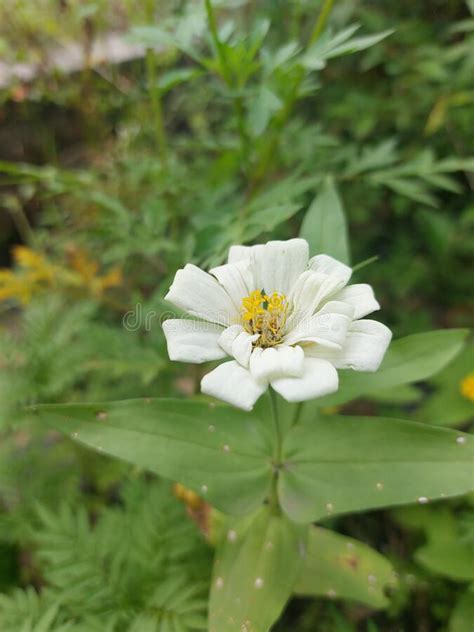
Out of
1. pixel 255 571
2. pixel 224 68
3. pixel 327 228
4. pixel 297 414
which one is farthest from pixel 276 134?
pixel 255 571

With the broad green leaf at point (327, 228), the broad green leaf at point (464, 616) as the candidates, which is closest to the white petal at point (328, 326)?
the broad green leaf at point (327, 228)

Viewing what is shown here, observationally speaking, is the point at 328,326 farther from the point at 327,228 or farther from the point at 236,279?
the point at 327,228

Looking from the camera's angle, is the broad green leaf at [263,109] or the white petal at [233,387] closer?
the white petal at [233,387]

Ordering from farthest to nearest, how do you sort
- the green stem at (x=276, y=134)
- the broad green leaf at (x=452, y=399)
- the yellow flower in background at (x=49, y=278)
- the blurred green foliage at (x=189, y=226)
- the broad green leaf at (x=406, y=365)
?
the yellow flower in background at (x=49, y=278) < the broad green leaf at (x=452, y=399) < the green stem at (x=276, y=134) < the blurred green foliage at (x=189, y=226) < the broad green leaf at (x=406, y=365)

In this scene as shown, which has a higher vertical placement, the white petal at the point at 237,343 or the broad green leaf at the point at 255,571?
the white petal at the point at 237,343

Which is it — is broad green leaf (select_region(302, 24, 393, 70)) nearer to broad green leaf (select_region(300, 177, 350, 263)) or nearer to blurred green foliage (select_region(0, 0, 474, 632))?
blurred green foliage (select_region(0, 0, 474, 632))

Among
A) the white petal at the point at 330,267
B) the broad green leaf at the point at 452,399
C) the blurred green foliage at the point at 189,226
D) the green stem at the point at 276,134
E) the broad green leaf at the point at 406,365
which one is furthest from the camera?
the broad green leaf at the point at 452,399

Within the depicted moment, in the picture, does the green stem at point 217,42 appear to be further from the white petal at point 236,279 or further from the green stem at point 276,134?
the white petal at point 236,279
